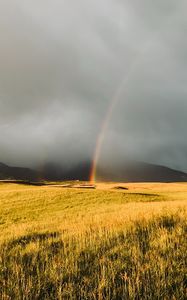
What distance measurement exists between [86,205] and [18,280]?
3133 cm

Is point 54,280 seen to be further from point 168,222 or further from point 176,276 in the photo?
point 168,222

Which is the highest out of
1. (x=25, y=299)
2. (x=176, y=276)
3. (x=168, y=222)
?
(x=168, y=222)

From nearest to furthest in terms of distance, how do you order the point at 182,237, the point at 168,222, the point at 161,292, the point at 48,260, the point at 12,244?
the point at 161,292 → the point at 48,260 → the point at 182,237 → the point at 12,244 → the point at 168,222

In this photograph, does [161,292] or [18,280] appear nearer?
[161,292]

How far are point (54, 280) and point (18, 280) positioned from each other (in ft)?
1.93

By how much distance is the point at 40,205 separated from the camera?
35.6 meters

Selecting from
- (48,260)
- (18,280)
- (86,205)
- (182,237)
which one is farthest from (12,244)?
(86,205)

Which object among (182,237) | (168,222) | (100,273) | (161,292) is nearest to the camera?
(161,292)

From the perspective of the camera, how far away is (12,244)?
8.02 m

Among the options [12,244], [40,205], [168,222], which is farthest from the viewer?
[40,205]

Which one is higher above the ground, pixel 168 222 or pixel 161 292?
pixel 168 222

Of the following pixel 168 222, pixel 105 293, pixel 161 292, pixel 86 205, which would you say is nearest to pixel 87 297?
pixel 105 293

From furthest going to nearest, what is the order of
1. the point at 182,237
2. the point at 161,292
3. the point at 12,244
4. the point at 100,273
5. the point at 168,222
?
1. the point at 168,222
2. the point at 12,244
3. the point at 182,237
4. the point at 100,273
5. the point at 161,292

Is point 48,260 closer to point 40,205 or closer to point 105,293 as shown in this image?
point 105,293
